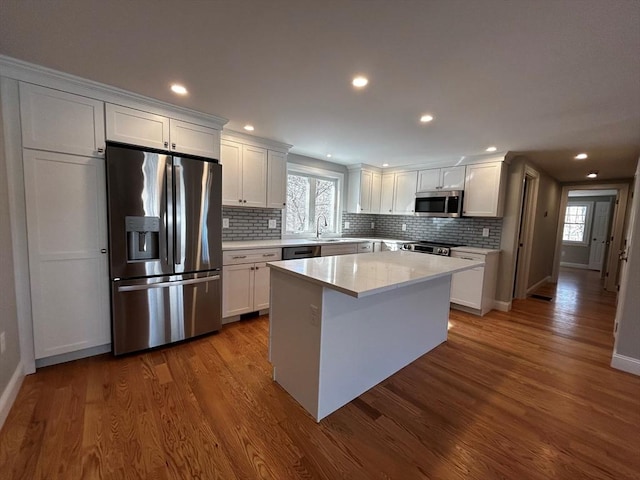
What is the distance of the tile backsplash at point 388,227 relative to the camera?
3.75 metres

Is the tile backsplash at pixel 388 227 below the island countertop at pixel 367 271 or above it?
above

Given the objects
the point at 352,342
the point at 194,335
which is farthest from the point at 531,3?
the point at 194,335

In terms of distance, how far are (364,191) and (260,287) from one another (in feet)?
8.73

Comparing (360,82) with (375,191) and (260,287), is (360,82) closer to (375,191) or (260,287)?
(260,287)

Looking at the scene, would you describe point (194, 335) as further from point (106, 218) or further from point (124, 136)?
point (124, 136)

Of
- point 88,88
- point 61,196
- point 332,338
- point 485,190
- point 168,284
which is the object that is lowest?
point 332,338

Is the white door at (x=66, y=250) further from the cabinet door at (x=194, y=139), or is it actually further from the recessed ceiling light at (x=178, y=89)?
the recessed ceiling light at (x=178, y=89)

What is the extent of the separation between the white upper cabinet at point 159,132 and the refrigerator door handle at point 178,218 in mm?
287

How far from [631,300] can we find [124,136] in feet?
15.4

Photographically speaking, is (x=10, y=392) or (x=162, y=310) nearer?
(x=10, y=392)

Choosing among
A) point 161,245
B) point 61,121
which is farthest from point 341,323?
point 61,121

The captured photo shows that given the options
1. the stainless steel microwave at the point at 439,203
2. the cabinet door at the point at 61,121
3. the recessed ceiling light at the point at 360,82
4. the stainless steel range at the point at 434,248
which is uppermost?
the recessed ceiling light at the point at 360,82

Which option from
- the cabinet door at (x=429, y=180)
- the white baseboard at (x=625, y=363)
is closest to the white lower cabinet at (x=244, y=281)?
the cabinet door at (x=429, y=180)

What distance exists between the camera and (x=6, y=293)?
182cm
